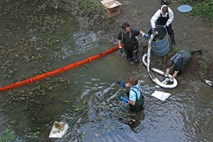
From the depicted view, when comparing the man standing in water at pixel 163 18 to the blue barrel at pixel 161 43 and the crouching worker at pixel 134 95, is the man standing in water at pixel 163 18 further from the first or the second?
the crouching worker at pixel 134 95

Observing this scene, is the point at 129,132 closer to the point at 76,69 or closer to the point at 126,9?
the point at 76,69

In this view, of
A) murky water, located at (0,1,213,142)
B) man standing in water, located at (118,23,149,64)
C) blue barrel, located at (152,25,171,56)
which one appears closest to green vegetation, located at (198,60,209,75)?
murky water, located at (0,1,213,142)

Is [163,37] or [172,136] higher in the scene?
[163,37]

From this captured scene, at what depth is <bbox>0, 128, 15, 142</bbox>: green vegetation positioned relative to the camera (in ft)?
27.2

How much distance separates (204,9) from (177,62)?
3.75 m

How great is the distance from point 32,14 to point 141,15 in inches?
198

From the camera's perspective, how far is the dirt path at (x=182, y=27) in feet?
33.8

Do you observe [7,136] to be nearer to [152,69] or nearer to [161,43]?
[152,69]

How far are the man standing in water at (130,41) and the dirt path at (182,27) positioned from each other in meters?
1.47

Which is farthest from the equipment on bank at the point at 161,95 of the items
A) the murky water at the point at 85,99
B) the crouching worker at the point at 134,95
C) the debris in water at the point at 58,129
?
the debris in water at the point at 58,129

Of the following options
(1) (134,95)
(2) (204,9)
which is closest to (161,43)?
(1) (134,95)

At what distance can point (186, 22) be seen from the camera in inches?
478

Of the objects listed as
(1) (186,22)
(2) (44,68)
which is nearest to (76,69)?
(2) (44,68)

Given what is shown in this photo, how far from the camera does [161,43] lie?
33.6 feet
